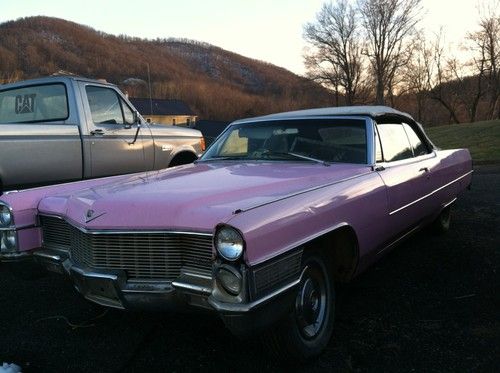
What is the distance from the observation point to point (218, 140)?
4.82 meters

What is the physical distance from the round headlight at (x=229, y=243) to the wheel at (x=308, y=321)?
55 cm

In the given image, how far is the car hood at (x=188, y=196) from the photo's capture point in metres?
2.56

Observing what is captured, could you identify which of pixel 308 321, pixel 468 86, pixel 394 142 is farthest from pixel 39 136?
pixel 468 86

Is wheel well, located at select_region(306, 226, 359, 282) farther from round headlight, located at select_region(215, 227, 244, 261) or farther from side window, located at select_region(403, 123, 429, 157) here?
side window, located at select_region(403, 123, 429, 157)

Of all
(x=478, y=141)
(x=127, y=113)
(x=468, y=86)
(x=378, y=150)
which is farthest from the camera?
(x=468, y=86)

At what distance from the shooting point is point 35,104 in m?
6.01

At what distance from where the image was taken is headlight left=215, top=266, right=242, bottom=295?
231cm

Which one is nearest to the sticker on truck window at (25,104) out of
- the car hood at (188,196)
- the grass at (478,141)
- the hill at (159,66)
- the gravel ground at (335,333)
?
the gravel ground at (335,333)

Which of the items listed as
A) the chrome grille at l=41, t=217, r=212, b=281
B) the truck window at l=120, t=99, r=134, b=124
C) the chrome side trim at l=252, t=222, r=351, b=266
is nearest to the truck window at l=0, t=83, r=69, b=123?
the truck window at l=120, t=99, r=134, b=124

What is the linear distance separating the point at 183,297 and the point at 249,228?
527 millimetres

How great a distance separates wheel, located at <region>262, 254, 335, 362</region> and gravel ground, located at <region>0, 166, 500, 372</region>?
0.38 feet

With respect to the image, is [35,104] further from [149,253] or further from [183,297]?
[183,297]

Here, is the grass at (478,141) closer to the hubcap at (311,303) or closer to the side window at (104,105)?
the side window at (104,105)

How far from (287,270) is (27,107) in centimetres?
475
